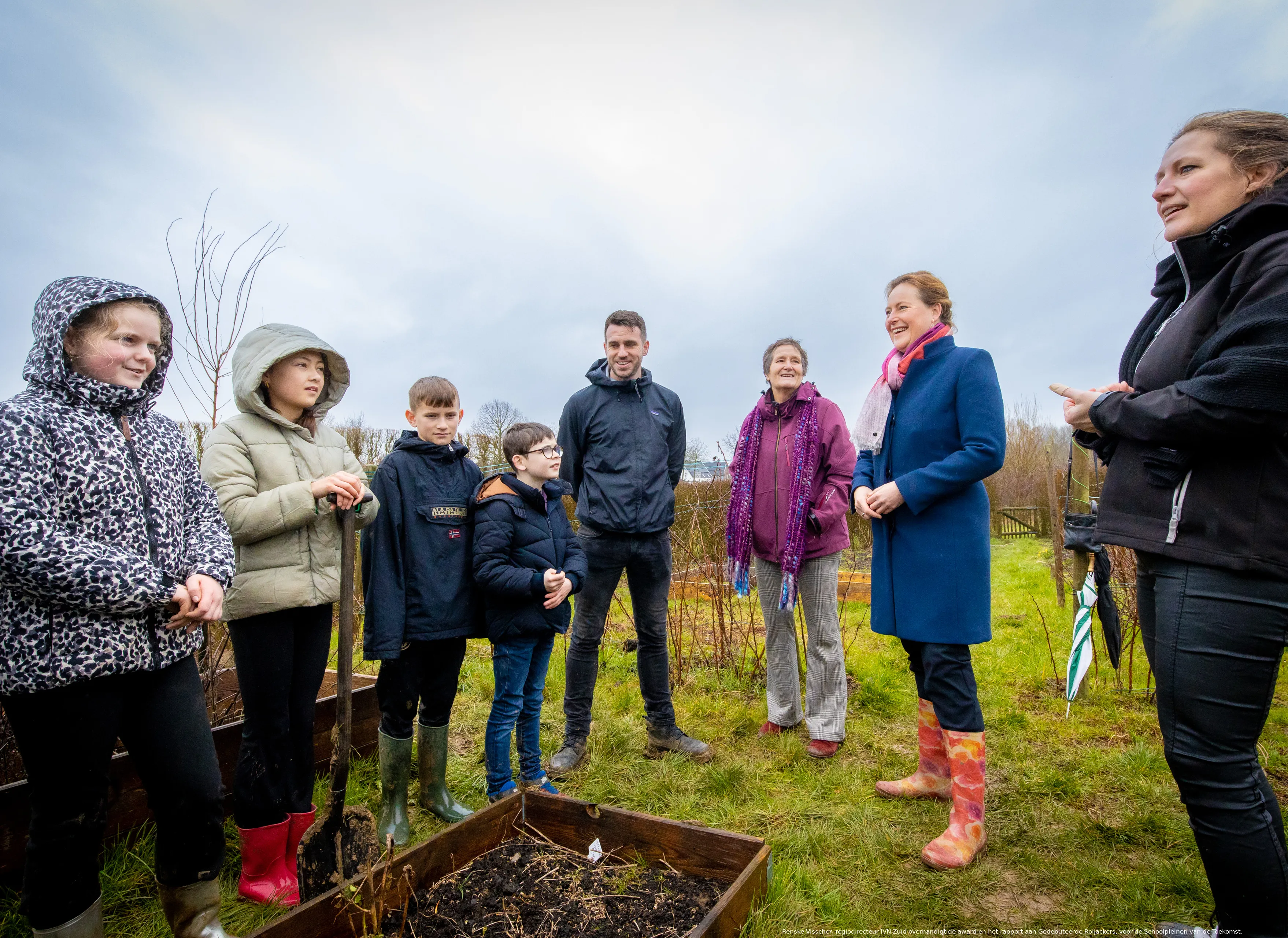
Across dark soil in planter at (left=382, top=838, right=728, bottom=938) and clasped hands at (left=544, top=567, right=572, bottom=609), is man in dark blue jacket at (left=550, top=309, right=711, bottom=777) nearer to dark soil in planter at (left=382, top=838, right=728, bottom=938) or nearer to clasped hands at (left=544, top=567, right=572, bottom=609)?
clasped hands at (left=544, top=567, right=572, bottom=609)

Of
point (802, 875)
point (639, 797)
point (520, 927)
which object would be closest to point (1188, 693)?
point (802, 875)

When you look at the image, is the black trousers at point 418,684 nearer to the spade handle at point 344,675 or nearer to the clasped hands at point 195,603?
the spade handle at point 344,675

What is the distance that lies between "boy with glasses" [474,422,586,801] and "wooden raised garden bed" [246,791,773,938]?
338 millimetres

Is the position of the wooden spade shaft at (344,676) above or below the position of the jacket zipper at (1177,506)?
below

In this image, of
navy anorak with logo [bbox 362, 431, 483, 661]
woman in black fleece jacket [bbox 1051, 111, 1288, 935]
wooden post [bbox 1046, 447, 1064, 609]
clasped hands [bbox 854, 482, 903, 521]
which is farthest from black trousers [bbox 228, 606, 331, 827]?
wooden post [bbox 1046, 447, 1064, 609]

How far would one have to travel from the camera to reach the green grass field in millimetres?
2285

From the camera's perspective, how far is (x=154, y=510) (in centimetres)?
202

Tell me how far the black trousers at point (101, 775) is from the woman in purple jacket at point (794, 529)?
2.61 metres

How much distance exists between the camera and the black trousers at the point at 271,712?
7.81 feet

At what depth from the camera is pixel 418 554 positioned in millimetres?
2873

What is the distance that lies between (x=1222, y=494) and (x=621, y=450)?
2.45m

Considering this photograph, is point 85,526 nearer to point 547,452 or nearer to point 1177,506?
point 547,452

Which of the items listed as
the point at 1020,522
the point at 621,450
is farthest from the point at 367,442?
the point at 1020,522

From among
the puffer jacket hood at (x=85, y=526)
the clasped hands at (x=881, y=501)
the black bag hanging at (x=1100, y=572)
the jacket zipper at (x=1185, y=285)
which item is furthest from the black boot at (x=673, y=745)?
the jacket zipper at (x=1185, y=285)
